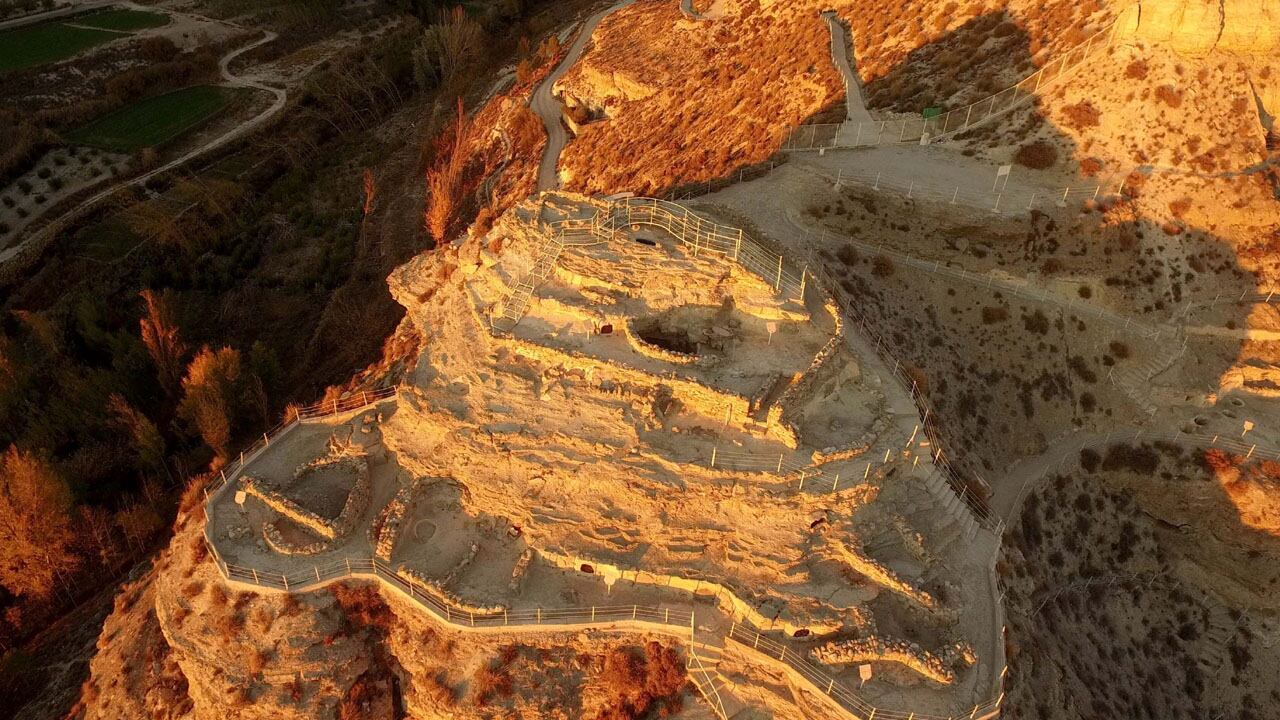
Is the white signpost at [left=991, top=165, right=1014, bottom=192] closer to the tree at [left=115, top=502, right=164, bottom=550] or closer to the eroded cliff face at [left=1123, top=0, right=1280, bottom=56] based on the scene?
the eroded cliff face at [left=1123, top=0, right=1280, bottom=56]

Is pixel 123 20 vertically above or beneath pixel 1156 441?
above

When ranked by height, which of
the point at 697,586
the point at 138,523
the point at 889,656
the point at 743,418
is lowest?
the point at 138,523

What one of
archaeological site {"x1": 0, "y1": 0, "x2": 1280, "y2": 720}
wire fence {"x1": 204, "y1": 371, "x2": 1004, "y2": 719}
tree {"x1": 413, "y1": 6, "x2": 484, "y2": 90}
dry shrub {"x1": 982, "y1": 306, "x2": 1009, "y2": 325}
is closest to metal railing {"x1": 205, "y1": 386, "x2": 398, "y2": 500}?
archaeological site {"x1": 0, "y1": 0, "x2": 1280, "y2": 720}

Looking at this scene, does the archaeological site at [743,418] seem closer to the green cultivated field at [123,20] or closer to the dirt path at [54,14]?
the green cultivated field at [123,20]

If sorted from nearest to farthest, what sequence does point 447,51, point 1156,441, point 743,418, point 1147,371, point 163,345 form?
point 743,418, point 1156,441, point 1147,371, point 163,345, point 447,51

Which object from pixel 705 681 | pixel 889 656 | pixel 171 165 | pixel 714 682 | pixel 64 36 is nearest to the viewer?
pixel 889 656

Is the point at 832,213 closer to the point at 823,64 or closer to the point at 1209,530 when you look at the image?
the point at 823,64

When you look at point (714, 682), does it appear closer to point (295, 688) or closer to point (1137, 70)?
point (295, 688)

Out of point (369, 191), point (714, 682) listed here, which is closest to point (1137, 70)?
point (714, 682)

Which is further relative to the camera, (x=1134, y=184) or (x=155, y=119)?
(x=155, y=119)
